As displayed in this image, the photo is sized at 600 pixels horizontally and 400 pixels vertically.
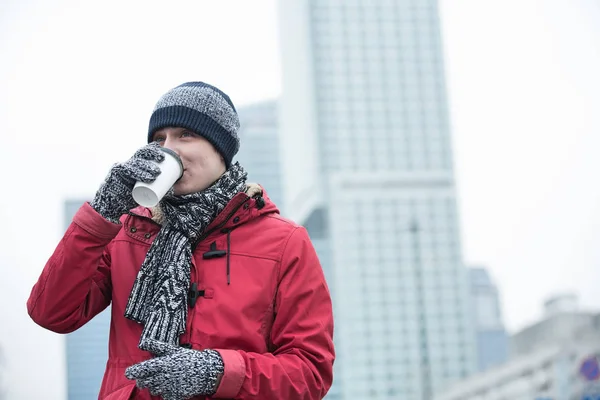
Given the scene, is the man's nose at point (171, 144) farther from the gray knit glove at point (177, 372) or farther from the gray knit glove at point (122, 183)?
the gray knit glove at point (177, 372)

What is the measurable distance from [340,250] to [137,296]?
100 metres

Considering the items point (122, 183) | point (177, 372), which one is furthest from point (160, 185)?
point (177, 372)

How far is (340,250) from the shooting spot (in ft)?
337

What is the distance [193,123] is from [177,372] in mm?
749

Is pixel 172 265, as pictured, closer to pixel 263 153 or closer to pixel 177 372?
pixel 177 372

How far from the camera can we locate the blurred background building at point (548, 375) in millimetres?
45156

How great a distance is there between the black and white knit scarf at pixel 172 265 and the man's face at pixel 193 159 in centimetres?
4

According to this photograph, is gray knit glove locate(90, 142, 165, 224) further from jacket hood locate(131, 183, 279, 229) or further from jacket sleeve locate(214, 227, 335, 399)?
jacket sleeve locate(214, 227, 335, 399)

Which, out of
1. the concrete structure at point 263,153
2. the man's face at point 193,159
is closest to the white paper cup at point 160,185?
the man's face at point 193,159

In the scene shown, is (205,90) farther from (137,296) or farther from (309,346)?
(309,346)

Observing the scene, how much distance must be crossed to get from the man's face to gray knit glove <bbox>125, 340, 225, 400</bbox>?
1.63ft

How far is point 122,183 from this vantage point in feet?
8.14

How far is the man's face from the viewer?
262 centimetres

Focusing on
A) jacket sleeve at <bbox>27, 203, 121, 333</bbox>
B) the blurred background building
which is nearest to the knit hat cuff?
jacket sleeve at <bbox>27, 203, 121, 333</bbox>
